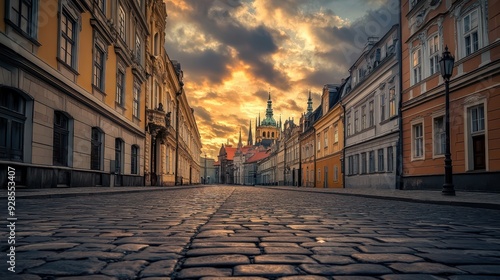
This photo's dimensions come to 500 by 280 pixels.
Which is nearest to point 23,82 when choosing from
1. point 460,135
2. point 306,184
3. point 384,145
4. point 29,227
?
point 29,227

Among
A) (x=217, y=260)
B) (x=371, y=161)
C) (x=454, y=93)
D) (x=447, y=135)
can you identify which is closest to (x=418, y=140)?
(x=454, y=93)

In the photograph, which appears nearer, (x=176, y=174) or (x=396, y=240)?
(x=396, y=240)

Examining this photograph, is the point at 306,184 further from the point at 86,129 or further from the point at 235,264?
the point at 235,264

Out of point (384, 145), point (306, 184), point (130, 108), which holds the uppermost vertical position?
point (130, 108)

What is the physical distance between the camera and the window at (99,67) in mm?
18703

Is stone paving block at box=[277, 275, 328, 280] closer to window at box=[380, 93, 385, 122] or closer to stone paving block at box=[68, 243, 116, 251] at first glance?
stone paving block at box=[68, 243, 116, 251]

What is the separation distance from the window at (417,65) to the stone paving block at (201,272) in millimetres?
20361

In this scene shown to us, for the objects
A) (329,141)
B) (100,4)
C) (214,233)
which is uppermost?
(100,4)

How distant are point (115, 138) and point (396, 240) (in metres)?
19.3

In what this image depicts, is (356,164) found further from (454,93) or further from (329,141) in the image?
(454,93)

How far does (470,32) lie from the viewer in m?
16.8

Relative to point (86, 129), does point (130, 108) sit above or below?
above

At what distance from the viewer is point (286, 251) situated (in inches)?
144

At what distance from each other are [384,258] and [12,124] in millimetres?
11346
